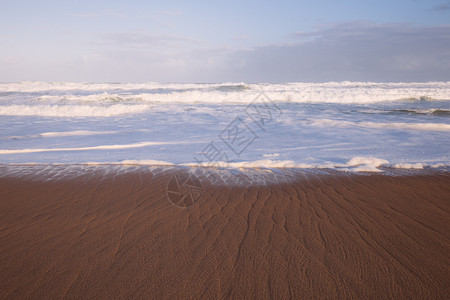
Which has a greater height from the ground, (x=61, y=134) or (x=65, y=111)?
(x=61, y=134)

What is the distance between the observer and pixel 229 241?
261 centimetres

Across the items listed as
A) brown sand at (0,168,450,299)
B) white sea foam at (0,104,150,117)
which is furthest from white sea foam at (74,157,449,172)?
white sea foam at (0,104,150,117)

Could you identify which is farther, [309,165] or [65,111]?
[65,111]

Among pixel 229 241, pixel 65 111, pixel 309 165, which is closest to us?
pixel 229 241

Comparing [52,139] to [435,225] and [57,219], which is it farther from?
[435,225]

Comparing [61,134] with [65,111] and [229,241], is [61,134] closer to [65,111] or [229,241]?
[65,111]

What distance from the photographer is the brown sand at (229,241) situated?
2.02m

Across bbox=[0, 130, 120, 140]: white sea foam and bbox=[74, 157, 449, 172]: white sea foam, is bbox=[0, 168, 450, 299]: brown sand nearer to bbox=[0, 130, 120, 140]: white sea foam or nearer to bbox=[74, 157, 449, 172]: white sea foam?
bbox=[74, 157, 449, 172]: white sea foam

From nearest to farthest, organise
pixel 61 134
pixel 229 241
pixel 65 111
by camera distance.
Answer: pixel 229 241
pixel 61 134
pixel 65 111

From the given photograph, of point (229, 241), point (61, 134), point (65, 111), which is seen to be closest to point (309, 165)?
point (229, 241)

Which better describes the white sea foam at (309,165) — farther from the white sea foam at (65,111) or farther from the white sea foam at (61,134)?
the white sea foam at (65,111)

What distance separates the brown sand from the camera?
2.02 m

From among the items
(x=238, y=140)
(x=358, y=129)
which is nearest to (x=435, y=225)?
(x=238, y=140)

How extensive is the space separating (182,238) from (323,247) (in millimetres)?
1165
